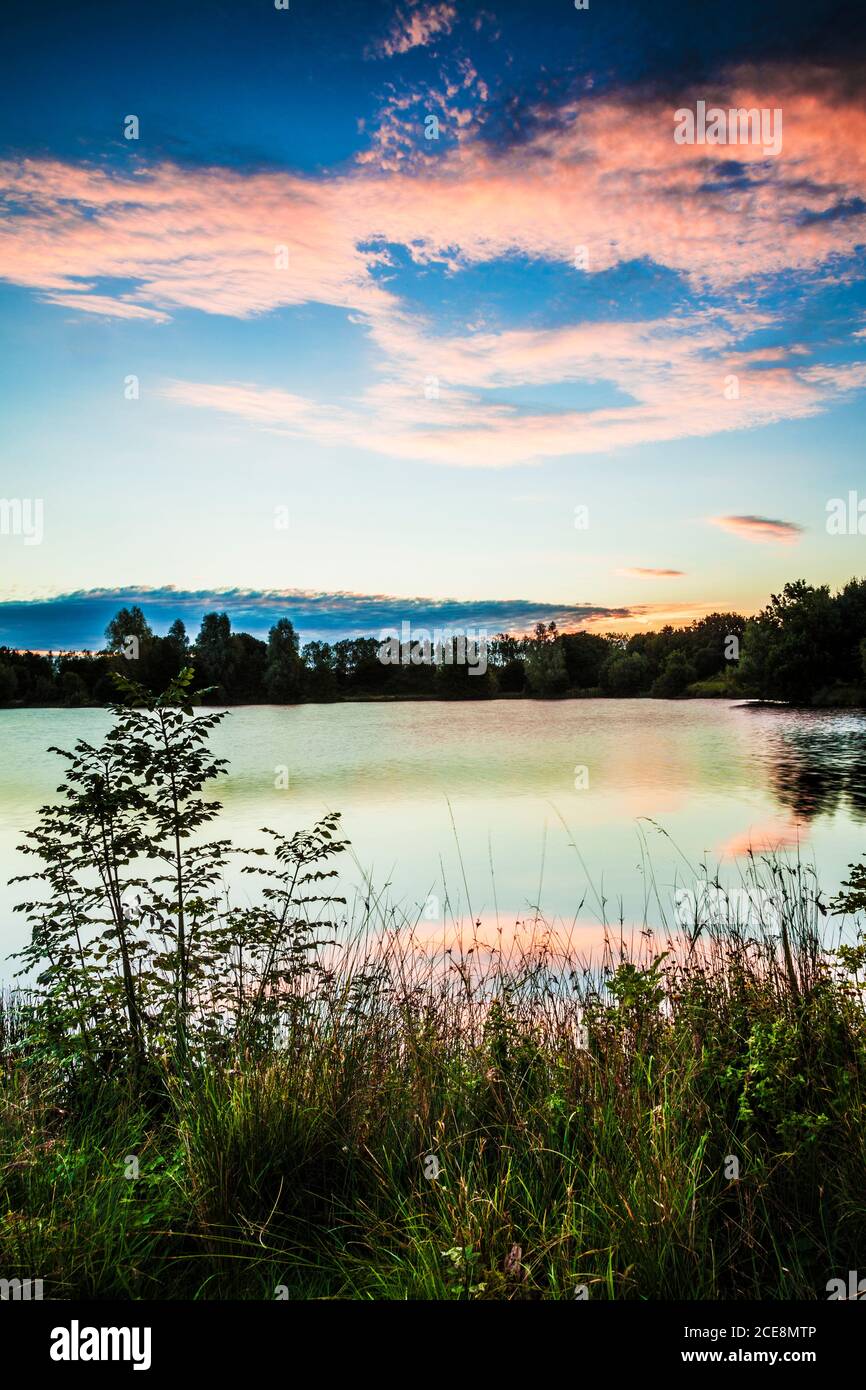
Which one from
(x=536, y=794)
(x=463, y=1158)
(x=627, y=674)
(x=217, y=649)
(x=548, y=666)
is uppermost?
(x=217, y=649)

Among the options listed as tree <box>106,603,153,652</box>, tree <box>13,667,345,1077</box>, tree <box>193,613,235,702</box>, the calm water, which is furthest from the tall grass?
tree <box>193,613,235,702</box>

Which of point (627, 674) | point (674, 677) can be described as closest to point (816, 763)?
point (674, 677)

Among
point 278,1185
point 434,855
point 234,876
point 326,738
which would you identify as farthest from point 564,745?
point 278,1185

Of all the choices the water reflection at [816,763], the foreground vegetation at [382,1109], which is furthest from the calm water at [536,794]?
the foreground vegetation at [382,1109]

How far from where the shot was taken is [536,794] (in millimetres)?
27641

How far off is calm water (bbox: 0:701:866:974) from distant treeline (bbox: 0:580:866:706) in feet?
6.54

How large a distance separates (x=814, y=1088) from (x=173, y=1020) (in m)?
3.76

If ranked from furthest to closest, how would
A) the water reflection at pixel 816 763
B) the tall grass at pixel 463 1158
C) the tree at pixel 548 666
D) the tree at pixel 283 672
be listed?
the tree at pixel 548 666 → the tree at pixel 283 672 → the water reflection at pixel 816 763 → the tall grass at pixel 463 1158

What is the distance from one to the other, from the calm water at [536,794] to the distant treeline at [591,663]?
199cm

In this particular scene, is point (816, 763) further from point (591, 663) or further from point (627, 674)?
point (591, 663)

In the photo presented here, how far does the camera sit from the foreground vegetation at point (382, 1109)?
3354 mm

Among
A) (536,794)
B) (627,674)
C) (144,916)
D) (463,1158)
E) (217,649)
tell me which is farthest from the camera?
(627,674)

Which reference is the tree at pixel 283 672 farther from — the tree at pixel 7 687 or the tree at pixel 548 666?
the tree at pixel 7 687

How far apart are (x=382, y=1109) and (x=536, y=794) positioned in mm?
23597
